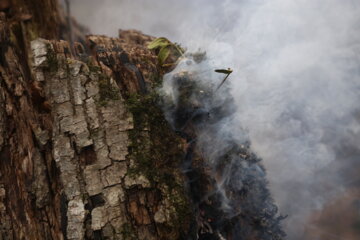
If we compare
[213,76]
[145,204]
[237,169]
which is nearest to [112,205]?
[145,204]

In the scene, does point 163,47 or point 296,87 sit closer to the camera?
point 163,47

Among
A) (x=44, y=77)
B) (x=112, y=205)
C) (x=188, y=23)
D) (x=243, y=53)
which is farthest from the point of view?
(x=188, y=23)

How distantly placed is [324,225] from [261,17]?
3967 millimetres

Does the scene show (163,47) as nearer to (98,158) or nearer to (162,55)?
(162,55)

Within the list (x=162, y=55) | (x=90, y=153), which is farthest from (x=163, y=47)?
(x=90, y=153)

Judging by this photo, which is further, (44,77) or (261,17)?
(261,17)

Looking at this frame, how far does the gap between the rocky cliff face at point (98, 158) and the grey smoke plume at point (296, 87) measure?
117cm

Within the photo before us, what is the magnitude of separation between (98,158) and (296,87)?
3.71 meters

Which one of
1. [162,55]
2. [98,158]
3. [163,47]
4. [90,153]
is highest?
[163,47]

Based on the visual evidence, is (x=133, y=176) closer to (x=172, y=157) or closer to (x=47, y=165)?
(x=172, y=157)

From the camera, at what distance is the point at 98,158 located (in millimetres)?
3719

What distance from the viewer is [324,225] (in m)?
5.17

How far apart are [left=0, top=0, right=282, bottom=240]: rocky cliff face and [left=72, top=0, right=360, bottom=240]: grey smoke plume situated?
46.1 inches

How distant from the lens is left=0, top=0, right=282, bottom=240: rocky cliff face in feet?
11.9
